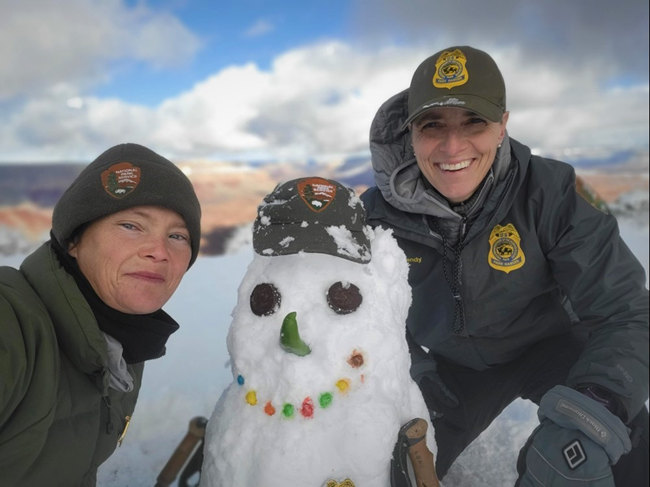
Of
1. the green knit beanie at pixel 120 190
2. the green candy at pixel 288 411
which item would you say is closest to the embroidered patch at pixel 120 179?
the green knit beanie at pixel 120 190

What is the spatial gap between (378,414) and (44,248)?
0.79m

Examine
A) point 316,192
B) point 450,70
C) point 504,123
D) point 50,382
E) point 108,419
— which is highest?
point 450,70

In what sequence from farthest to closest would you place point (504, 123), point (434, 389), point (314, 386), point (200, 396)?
point (200, 396) → point (434, 389) → point (504, 123) → point (314, 386)

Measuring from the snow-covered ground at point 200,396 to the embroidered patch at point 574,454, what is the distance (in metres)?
0.33

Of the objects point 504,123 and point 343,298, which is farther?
point 504,123

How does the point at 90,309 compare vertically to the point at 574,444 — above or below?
above

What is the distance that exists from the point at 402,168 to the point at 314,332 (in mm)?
687

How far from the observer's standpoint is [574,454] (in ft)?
2.89

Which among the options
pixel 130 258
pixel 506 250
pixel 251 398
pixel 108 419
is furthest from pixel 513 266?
pixel 108 419

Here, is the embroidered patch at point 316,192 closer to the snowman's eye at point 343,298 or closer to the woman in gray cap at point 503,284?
the snowman's eye at point 343,298

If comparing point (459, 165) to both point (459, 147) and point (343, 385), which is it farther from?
point (343, 385)

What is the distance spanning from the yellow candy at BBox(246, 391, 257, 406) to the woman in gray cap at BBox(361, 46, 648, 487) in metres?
0.60

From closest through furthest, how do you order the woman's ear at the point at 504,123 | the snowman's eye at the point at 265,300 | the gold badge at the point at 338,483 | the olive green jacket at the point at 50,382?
the olive green jacket at the point at 50,382 → the gold badge at the point at 338,483 → the snowman's eye at the point at 265,300 → the woman's ear at the point at 504,123

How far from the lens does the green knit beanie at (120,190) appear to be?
96 centimetres
